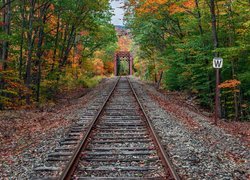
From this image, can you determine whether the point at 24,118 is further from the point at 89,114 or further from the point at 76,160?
the point at 76,160

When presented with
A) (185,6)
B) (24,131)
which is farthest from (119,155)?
(185,6)

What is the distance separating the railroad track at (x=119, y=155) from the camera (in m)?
5.77

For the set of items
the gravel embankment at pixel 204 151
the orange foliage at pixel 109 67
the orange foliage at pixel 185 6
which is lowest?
the gravel embankment at pixel 204 151

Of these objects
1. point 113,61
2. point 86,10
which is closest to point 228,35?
point 86,10

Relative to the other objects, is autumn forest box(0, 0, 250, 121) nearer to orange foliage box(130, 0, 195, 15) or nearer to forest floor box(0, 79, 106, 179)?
orange foliage box(130, 0, 195, 15)

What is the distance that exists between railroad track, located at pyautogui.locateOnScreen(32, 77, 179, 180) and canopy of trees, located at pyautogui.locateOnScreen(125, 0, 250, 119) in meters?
6.17

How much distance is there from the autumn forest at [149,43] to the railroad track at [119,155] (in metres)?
6.02

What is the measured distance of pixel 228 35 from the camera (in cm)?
1639

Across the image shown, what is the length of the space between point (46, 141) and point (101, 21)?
2318 centimetres

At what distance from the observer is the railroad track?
18.9 feet

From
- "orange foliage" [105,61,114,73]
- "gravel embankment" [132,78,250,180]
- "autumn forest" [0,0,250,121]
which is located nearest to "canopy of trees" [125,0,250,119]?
"autumn forest" [0,0,250,121]

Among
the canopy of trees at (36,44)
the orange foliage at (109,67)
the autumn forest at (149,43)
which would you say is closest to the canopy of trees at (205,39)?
the autumn forest at (149,43)

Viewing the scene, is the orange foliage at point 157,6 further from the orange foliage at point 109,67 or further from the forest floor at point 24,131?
the orange foliage at point 109,67

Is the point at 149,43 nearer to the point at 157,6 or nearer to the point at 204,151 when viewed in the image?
the point at 157,6
